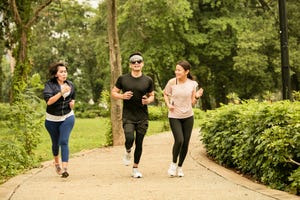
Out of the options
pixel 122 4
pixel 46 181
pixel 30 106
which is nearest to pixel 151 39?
pixel 122 4

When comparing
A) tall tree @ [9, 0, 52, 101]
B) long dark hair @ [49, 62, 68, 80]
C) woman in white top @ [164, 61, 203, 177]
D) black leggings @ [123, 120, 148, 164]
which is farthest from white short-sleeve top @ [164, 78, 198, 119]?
tall tree @ [9, 0, 52, 101]

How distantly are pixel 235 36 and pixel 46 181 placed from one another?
111 feet

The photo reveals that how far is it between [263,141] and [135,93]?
88.9 inches

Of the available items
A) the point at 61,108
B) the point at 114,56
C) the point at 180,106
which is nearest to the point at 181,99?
the point at 180,106

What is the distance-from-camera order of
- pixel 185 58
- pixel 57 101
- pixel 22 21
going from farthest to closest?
pixel 185 58
pixel 22 21
pixel 57 101

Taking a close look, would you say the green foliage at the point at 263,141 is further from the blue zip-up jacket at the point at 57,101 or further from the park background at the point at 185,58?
the blue zip-up jacket at the point at 57,101

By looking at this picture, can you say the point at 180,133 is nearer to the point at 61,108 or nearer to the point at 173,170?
the point at 173,170

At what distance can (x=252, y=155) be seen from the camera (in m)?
8.59

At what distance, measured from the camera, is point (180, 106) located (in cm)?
908

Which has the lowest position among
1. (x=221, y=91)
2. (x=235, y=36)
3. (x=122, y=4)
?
(x=221, y=91)

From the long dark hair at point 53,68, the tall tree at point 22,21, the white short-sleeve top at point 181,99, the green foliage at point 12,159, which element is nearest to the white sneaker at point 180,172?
the white short-sleeve top at point 181,99

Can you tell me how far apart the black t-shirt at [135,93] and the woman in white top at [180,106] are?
428 mm

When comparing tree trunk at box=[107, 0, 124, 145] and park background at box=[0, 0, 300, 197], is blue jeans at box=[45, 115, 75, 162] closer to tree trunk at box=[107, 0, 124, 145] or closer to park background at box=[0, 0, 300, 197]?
park background at box=[0, 0, 300, 197]

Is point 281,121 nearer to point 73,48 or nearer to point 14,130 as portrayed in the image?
point 14,130
